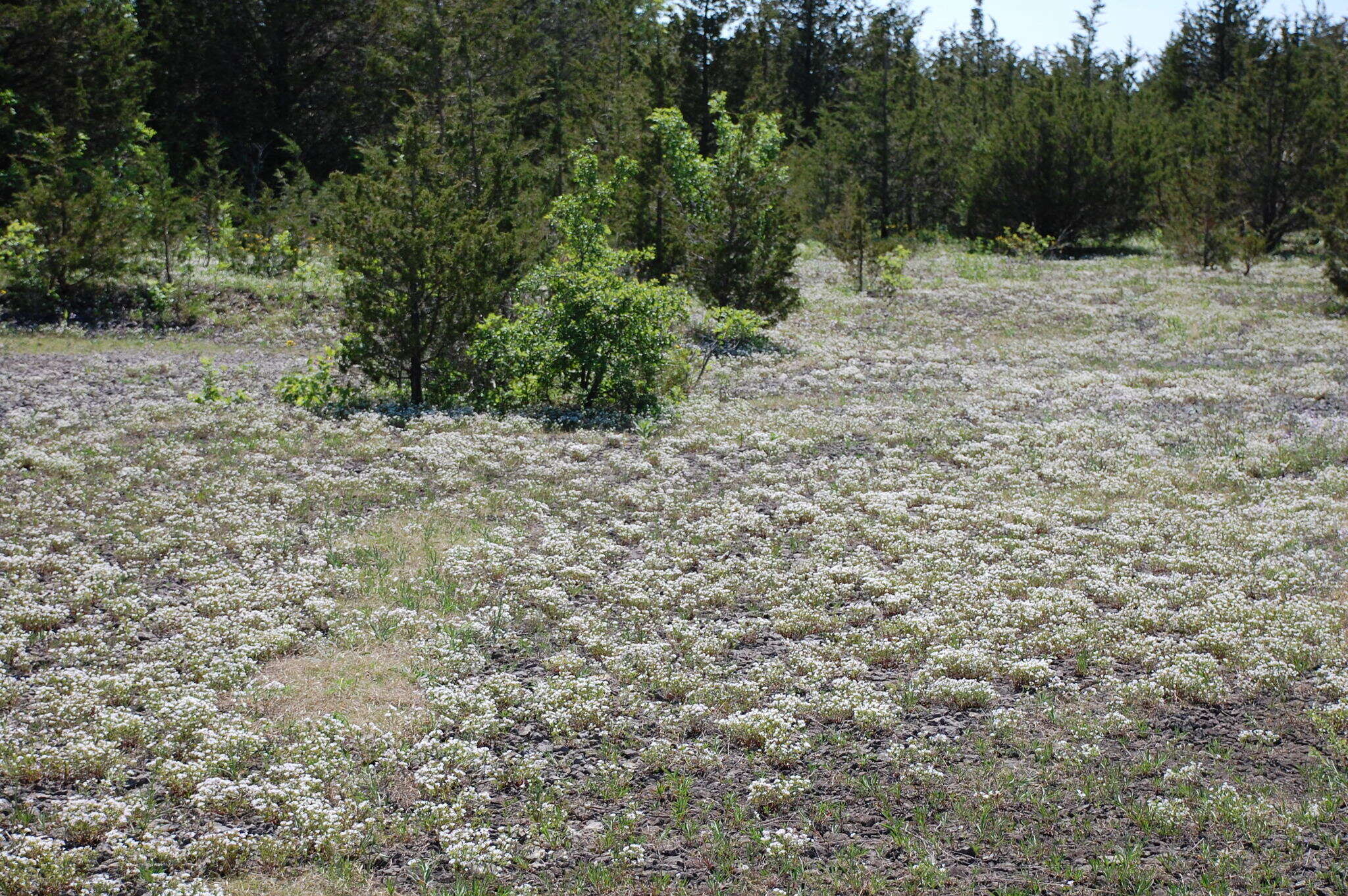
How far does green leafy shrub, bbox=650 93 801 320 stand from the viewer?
73.2 feet

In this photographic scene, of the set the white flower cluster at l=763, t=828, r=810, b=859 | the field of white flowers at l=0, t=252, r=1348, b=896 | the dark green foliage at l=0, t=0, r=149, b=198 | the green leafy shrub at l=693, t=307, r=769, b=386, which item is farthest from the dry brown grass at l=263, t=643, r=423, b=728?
the dark green foliage at l=0, t=0, r=149, b=198

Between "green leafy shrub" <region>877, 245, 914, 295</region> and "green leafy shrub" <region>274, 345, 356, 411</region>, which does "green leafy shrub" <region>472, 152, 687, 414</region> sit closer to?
"green leafy shrub" <region>274, 345, 356, 411</region>

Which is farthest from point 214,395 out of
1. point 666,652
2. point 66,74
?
point 66,74

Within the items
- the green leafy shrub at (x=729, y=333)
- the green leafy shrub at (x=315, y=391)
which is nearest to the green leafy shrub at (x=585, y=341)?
the green leafy shrub at (x=729, y=333)

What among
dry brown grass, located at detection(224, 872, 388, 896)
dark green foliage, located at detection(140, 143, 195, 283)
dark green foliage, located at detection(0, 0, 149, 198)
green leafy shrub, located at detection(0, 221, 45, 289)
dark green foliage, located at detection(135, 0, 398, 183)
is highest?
dark green foliage, located at detection(135, 0, 398, 183)

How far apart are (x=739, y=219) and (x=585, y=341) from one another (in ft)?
27.2

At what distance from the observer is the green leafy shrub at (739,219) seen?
22.3 m

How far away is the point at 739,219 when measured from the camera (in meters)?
22.4

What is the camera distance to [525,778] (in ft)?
20.6

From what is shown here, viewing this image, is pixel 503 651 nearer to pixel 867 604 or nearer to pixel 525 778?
pixel 525 778

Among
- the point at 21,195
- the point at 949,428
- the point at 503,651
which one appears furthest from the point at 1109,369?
the point at 21,195

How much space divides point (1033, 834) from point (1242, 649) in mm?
3382

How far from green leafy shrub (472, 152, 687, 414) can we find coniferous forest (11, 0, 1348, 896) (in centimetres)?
8

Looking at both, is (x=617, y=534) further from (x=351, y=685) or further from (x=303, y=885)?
(x=303, y=885)
